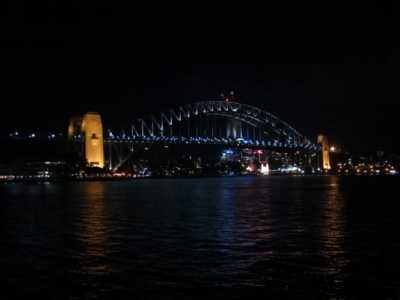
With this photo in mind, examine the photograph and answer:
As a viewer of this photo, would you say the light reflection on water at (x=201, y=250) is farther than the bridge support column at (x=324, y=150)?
No

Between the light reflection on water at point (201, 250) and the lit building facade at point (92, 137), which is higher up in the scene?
the lit building facade at point (92, 137)

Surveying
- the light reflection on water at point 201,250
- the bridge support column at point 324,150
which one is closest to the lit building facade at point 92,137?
the bridge support column at point 324,150

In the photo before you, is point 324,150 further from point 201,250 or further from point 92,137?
point 201,250

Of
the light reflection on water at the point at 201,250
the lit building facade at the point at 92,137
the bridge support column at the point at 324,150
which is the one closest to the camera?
the light reflection on water at the point at 201,250

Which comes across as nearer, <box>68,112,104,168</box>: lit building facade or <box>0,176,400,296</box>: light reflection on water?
<box>0,176,400,296</box>: light reflection on water

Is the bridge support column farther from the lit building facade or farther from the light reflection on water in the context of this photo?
the light reflection on water

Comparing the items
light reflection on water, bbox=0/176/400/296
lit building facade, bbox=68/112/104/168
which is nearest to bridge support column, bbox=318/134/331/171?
lit building facade, bbox=68/112/104/168

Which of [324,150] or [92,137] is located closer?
[92,137]

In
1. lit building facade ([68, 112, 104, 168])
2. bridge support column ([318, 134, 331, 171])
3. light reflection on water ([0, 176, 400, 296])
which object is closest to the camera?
light reflection on water ([0, 176, 400, 296])

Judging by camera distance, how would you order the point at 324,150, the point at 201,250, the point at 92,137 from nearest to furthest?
the point at 201,250
the point at 92,137
the point at 324,150

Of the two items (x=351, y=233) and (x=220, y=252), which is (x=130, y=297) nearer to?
(x=220, y=252)

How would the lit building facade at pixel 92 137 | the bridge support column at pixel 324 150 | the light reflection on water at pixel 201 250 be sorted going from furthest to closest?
the bridge support column at pixel 324 150 → the lit building facade at pixel 92 137 → the light reflection on water at pixel 201 250

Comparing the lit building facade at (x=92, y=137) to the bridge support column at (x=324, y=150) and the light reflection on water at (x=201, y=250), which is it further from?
the light reflection on water at (x=201, y=250)

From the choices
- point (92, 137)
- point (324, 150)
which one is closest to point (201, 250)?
point (92, 137)
